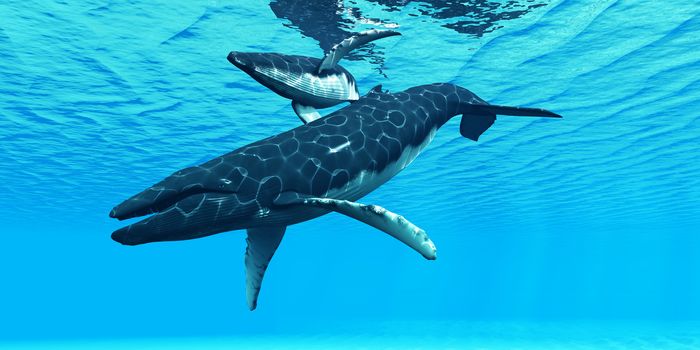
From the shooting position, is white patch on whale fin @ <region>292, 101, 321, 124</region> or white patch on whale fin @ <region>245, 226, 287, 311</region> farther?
white patch on whale fin @ <region>245, 226, 287, 311</region>

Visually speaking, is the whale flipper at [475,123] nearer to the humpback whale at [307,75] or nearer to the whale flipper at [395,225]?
the humpback whale at [307,75]

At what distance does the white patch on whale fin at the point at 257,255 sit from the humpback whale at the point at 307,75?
40.4 inches

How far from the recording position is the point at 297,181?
3818mm

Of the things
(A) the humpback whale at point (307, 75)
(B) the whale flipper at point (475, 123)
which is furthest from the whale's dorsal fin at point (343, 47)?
(B) the whale flipper at point (475, 123)

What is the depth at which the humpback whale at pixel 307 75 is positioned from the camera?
3766 millimetres

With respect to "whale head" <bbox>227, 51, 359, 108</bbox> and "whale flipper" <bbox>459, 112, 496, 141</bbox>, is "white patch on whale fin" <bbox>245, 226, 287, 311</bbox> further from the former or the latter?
"whale flipper" <bbox>459, 112, 496, 141</bbox>

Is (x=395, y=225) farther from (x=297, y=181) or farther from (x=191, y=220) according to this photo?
(x=191, y=220)

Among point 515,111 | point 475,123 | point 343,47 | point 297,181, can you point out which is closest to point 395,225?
point 297,181

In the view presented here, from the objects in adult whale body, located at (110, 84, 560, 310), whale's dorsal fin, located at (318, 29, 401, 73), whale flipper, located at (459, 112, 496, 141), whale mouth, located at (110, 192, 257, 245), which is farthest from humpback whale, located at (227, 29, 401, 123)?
whale flipper, located at (459, 112, 496, 141)

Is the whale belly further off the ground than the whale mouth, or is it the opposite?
the whale belly

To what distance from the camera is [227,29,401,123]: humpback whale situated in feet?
12.4

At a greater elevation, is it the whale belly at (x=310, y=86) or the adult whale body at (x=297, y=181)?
the whale belly at (x=310, y=86)

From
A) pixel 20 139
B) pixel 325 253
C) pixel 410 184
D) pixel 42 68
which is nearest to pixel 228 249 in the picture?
pixel 325 253

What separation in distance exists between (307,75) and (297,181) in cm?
85
